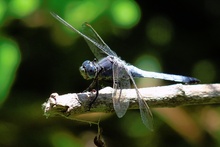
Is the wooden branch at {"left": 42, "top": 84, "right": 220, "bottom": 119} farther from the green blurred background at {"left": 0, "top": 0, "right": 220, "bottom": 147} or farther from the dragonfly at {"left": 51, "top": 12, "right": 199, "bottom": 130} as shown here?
the green blurred background at {"left": 0, "top": 0, "right": 220, "bottom": 147}

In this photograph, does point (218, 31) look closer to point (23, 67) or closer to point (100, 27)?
point (100, 27)

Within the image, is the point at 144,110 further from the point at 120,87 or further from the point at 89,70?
the point at 89,70

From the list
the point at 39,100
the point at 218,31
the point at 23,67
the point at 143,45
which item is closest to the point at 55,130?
the point at 39,100

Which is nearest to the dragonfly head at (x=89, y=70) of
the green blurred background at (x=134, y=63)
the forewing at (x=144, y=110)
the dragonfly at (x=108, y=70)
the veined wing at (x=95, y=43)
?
the dragonfly at (x=108, y=70)

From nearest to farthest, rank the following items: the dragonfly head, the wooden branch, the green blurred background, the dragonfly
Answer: the wooden branch < the dragonfly < the dragonfly head < the green blurred background

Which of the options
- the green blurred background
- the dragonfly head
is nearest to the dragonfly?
the dragonfly head

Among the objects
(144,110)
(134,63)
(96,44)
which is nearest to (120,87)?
(144,110)

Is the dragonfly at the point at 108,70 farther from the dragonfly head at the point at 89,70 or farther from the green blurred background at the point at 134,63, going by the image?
the green blurred background at the point at 134,63
